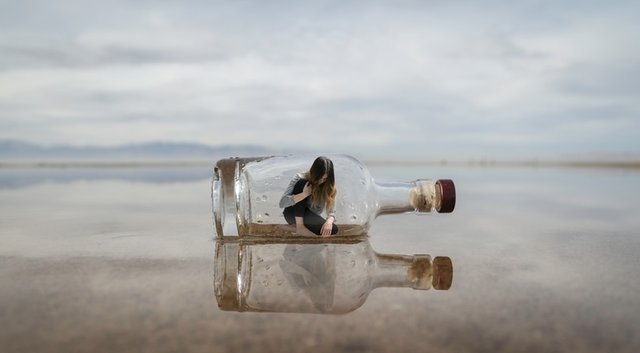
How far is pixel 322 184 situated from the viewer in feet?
6.84

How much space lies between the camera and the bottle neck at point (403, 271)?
150 centimetres

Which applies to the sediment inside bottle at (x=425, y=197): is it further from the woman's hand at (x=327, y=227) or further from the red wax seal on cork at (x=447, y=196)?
the woman's hand at (x=327, y=227)

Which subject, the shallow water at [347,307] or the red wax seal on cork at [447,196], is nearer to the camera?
the shallow water at [347,307]

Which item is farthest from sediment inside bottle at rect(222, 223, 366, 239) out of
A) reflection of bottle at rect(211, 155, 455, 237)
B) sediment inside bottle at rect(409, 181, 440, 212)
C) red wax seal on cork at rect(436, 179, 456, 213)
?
red wax seal on cork at rect(436, 179, 456, 213)

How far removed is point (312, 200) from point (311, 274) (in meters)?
0.52

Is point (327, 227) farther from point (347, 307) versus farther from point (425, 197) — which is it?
point (347, 307)

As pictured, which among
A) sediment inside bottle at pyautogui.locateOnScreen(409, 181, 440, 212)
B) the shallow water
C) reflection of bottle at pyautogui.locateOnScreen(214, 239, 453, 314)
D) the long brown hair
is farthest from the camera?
sediment inside bottle at pyautogui.locateOnScreen(409, 181, 440, 212)

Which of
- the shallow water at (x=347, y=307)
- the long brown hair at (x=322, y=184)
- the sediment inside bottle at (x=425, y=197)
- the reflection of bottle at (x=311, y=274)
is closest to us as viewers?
Answer: the shallow water at (x=347, y=307)

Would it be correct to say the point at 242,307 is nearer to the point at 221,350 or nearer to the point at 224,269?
the point at 221,350

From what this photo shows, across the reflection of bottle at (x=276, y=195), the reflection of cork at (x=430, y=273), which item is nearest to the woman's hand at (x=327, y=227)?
the reflection of bottle at (x=276, y=195)

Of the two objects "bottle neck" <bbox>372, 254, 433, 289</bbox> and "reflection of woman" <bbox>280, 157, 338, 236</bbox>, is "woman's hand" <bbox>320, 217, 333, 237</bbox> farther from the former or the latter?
"bottle neck" <bbox>372, 254, 433, 289</bbox>

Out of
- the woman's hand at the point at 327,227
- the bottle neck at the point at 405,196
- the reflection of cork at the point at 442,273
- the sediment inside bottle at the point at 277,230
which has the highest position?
the bottle neck at the point at 405,196

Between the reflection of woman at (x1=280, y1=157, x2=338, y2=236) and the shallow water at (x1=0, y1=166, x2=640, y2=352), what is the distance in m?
0.25

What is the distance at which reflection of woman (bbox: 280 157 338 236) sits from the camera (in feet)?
6.77
